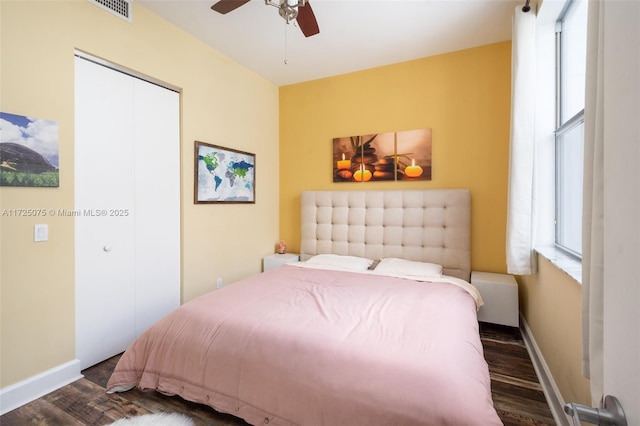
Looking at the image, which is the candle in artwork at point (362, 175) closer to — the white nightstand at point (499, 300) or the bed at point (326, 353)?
the bed at point (326, 353)

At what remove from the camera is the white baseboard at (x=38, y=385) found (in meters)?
1.71

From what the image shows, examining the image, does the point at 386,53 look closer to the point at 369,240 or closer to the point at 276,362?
the point at 369,240

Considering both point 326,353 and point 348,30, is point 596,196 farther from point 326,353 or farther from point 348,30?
point 348,30

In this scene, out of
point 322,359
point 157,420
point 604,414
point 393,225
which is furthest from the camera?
point 393,225

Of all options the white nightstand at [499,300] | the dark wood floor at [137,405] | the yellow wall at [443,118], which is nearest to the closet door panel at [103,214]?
the dark wood floor at [137,405]

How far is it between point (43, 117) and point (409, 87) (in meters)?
3.26

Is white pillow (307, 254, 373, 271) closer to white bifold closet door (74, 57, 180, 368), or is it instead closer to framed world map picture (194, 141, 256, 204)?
framed world map picture (194, 141, 256, 204)

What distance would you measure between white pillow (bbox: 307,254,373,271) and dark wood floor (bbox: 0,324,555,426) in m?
1.41

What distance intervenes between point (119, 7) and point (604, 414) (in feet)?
10.7

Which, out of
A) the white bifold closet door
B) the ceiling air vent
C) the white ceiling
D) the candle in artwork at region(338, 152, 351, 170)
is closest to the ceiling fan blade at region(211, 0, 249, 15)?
the white ceiling

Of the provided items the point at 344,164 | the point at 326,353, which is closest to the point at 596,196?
the point at 326,353

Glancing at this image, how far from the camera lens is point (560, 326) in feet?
5.40

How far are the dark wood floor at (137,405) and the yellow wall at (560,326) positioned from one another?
191 millimetres

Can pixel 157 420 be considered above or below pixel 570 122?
below
